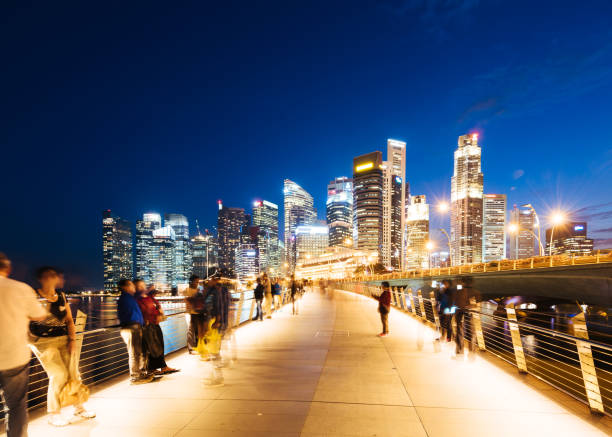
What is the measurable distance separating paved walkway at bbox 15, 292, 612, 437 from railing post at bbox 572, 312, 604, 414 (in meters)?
0.21

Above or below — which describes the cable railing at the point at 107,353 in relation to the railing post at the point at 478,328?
below

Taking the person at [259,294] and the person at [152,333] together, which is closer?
the person at [152,333]

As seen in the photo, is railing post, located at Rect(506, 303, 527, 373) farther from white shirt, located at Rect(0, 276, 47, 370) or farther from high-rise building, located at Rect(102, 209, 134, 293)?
high-rise building, located at Rect(102, 209, 134, 293)

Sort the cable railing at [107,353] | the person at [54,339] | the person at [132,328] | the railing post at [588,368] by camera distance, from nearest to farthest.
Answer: the person at [54,339]
the railing post at [588,368]
the cable railing at [107,353]
the person at [132,328]

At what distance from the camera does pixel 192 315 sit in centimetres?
727

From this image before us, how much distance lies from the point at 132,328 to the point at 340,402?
3495 millimetres

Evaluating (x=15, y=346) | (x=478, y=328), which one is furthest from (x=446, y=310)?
(x=15, y=346)

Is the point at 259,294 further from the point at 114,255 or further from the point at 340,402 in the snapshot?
the point at 114,255

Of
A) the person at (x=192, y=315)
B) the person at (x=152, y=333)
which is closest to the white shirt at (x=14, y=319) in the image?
the person at (x=152, y=333)

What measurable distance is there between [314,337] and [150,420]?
6381mm

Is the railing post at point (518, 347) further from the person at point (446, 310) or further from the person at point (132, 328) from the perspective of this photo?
the person at point (132, 328)

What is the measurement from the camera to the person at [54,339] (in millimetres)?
3910

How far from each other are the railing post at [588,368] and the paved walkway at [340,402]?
0.21 metres

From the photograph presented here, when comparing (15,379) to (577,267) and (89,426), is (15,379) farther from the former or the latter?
(577,267)
